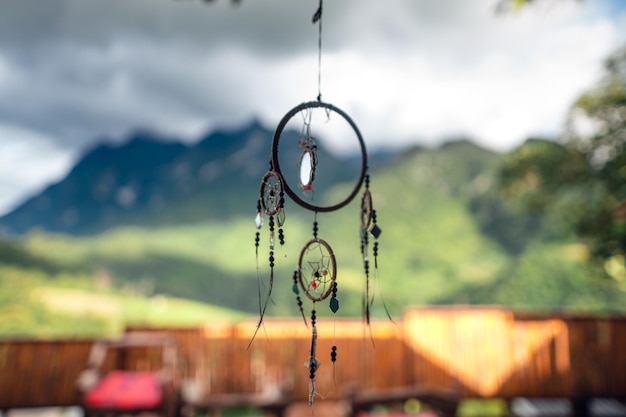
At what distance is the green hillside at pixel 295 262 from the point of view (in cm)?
1515

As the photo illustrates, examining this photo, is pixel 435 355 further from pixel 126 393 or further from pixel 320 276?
pixel 320 276

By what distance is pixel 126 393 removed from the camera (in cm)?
569

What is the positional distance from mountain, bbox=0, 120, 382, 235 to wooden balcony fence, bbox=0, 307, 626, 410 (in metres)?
20.4

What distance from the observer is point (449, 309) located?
7641 mm

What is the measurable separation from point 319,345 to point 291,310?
1126 centimetres

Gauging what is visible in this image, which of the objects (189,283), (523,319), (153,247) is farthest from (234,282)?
(523,319)

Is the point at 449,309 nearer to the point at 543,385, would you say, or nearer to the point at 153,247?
the point at 543,385

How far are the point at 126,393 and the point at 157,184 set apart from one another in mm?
31787

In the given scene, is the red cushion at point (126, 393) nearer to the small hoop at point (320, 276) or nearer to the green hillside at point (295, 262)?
the small hoop at point (320, 276)

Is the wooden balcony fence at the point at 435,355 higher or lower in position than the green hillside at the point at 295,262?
lower

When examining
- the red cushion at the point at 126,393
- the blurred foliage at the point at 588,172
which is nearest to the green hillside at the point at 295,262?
the blurred foliage at the point at 588,172

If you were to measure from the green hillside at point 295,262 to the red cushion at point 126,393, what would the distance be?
6547 millimetres

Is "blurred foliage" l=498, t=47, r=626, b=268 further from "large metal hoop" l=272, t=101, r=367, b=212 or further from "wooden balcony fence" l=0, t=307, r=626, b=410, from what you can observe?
"large metal hoop" l=272, t=101, r=367, b=212

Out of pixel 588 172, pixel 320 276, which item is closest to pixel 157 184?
pixel 588 172
